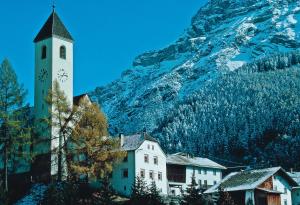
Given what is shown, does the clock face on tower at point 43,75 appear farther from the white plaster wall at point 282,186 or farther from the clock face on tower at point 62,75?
the white plaster wall at point 282,186

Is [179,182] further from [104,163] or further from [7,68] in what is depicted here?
[7,68]

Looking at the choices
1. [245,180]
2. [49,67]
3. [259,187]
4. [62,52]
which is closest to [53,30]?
[62,52]

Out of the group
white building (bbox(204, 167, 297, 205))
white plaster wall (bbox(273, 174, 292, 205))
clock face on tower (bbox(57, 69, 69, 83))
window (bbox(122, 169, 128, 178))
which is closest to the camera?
white building (bbox(204, 167, 297, 205))

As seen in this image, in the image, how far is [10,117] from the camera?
66.9m


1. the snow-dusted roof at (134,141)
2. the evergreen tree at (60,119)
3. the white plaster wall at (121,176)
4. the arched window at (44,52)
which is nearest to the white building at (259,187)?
the white plaster wall at (121,176)

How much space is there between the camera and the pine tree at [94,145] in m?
70.0

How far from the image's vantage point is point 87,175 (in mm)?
68375

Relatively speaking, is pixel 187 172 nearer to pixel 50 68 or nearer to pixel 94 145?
pixel 94 145

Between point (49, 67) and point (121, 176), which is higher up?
point (49, 67)

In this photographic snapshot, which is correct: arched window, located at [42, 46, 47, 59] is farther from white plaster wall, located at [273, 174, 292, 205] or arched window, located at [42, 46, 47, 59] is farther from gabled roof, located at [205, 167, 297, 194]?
white plaster wall, located at [273, 174, 292, 205]

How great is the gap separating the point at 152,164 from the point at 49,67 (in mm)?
18506

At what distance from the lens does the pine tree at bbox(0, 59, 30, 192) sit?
66.7m

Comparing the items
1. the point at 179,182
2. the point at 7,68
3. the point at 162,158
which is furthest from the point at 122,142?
the point at 7,68

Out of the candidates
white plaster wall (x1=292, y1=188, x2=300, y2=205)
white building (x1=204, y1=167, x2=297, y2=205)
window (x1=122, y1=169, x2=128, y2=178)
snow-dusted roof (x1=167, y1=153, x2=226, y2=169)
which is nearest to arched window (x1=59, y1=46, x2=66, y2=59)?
window (x1=122, y1=169, x2=128, y2=178)
